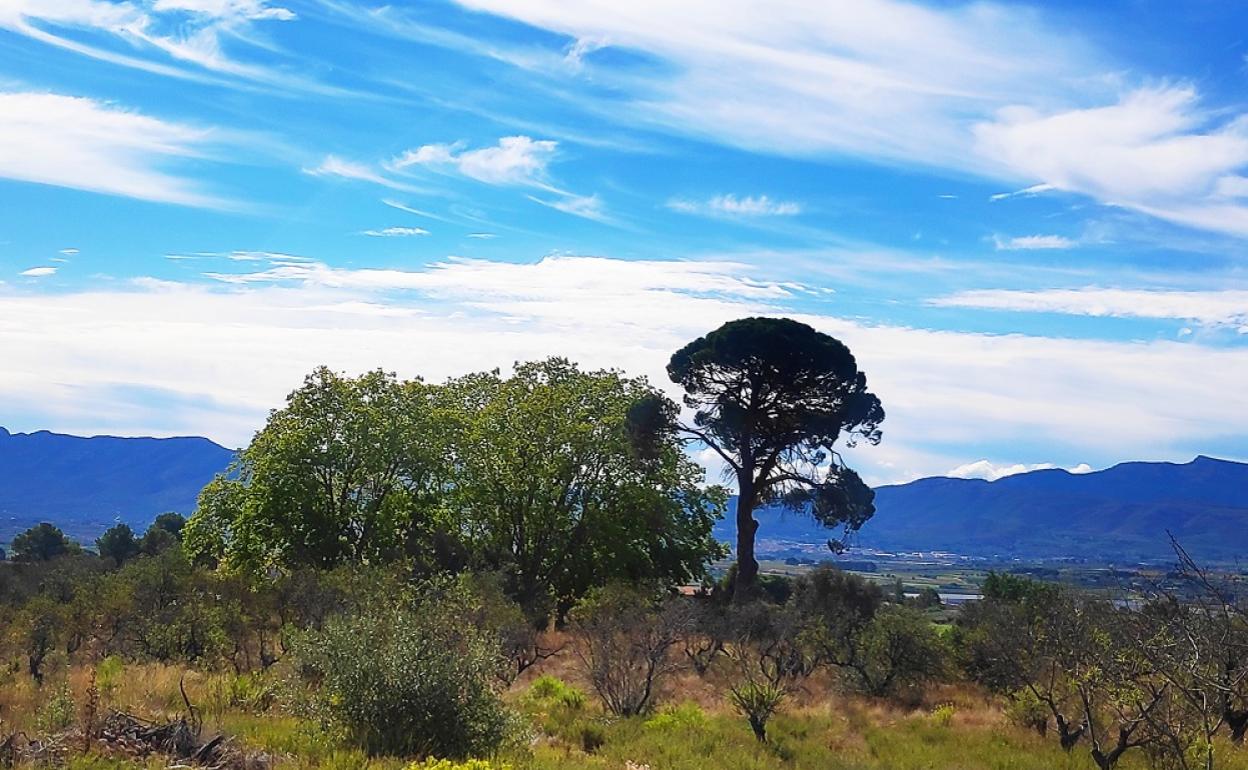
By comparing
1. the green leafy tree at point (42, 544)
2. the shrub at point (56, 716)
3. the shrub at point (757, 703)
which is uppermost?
the shrub at point (56, 716)

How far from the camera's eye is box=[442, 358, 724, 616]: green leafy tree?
32.7 m

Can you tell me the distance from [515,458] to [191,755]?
22516 millimetres

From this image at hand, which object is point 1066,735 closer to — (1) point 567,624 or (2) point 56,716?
(2) point 56,716

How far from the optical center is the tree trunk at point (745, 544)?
1275 inches

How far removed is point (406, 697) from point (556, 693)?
8802mm

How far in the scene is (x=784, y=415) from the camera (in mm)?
33094

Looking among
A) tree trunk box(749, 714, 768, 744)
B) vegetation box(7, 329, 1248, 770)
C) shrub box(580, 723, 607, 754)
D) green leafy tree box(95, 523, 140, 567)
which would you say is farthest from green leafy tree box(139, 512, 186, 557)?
tree trunk box(749, 714, 768, 744)

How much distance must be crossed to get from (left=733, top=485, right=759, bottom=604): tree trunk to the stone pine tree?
3cm

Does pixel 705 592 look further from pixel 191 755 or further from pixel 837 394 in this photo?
pixel 191 755

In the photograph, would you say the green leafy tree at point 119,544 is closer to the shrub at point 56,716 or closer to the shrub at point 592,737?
the shrub at point 592,737

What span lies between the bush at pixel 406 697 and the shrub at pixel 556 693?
23.5 ft

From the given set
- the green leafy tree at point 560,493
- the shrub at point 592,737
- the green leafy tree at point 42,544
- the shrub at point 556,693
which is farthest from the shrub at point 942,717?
the green leafy tree at point 42,544

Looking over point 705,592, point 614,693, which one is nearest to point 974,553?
point 705,592

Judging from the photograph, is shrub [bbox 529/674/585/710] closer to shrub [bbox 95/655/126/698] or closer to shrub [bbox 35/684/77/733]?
shrub [bbox 95/655/126/698]
